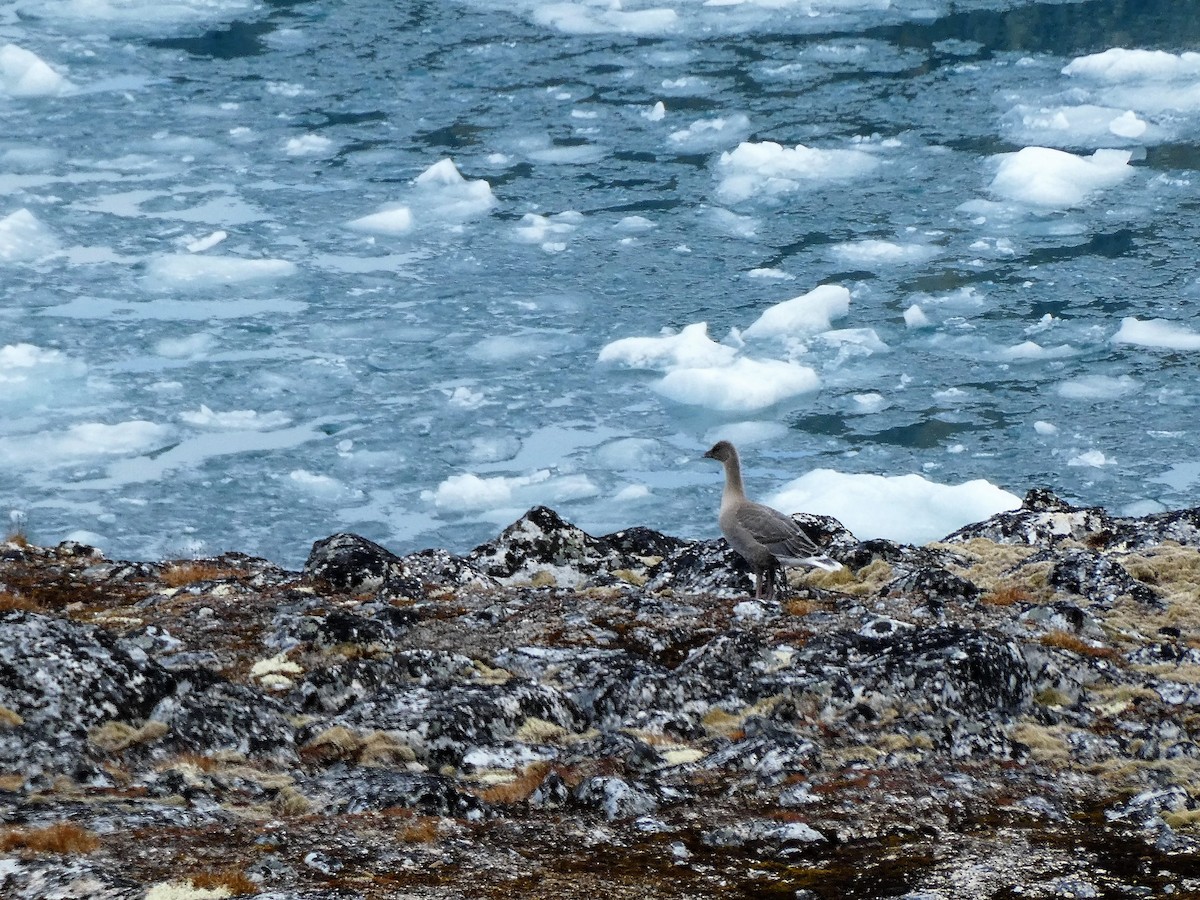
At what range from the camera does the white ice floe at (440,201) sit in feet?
142

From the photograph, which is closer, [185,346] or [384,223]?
[185,346]

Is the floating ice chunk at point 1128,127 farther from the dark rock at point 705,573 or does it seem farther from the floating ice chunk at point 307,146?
the dark rock at point 705,573

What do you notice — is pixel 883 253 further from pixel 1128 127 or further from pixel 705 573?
pixel 705 573

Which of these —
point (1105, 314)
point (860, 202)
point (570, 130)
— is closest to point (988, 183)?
point (860, 202)

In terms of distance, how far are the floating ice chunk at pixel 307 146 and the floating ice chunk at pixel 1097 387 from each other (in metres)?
26.8

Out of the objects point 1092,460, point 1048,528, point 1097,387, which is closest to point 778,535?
point 1048,528

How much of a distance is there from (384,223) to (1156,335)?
72.8 ft

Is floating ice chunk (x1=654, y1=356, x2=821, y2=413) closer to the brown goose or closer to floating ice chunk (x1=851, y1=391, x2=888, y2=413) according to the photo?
floating ice chunk (x1=851, y1=391, x2=888, y2=413)

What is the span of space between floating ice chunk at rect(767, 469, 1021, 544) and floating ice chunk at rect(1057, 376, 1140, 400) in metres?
5.46

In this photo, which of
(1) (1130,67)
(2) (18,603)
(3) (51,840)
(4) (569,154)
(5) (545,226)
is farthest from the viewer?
(1) (1130,67)

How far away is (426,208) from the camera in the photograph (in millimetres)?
44625

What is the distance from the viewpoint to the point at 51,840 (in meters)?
7.27

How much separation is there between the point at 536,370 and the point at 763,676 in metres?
25.9

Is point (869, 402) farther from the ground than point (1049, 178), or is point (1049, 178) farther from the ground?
point (1049, 178)
